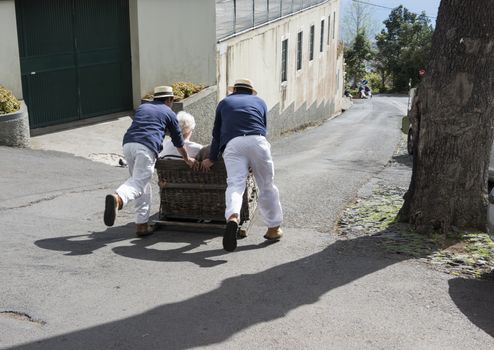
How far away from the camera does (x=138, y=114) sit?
22.7 feet

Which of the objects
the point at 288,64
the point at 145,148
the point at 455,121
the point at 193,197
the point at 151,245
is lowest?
the point at 288,64

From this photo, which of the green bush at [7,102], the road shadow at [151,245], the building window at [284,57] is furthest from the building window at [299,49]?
the road shadow at [151,245]

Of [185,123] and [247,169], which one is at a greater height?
[185,123]

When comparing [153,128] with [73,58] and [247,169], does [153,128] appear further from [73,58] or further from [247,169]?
[73,58]

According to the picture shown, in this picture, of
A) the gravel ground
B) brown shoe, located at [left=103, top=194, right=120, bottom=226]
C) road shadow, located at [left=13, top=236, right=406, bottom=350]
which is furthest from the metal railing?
road shadow, located at [left=13, top=236, right=406, bottom=350]

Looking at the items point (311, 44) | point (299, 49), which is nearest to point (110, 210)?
point (299, 49)

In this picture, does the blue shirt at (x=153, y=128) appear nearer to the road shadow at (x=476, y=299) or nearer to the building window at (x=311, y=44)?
the road shadow at (x=476, y=299)

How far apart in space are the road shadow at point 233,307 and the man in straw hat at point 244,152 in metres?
0.70

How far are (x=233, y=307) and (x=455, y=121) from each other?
305cm

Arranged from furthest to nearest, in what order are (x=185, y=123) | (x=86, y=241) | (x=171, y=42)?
1. (x=171, y=42)
2. (x=185, y=123)
3. (x=86, y=241)

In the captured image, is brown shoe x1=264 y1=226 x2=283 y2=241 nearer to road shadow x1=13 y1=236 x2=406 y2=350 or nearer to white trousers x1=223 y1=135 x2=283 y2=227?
white trousers x1=223 y1=135 x2=283 y2=227

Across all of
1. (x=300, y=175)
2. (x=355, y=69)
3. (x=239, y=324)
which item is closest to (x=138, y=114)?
(x=239, y=324)

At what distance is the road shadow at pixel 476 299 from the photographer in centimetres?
488

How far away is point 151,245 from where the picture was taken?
21.5 feet
